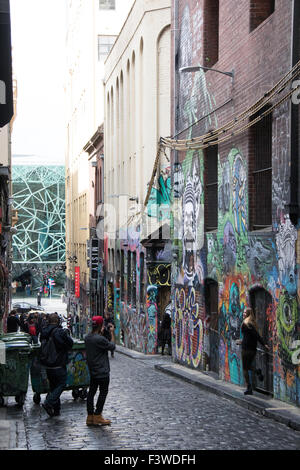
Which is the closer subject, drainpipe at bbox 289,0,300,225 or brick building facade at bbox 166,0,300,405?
drainpipe at bbox 289,0,300,225

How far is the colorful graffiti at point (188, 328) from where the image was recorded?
19.8 meters

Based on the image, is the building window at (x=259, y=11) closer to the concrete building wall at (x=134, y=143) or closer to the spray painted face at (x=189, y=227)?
the spray painted face at (x=189, y=227)

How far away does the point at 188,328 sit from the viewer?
2075 cm

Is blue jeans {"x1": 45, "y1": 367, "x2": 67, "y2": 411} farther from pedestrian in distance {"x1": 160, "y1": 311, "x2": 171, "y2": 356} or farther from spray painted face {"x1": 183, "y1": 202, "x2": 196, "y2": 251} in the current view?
pedestrian in distance {"x1": 160, "y1": 311, "x2": 171, "y2": 356}

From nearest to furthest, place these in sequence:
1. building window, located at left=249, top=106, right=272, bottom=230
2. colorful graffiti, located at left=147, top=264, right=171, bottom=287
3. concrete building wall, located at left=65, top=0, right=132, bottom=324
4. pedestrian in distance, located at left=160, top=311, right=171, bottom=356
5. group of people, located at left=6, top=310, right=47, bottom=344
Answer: building window, located at left=249, top=106, right=272, bottom=230
group of people, located at left=6, top=310, right=47, bottom=344
pedestrian in distance, located at left=160, top=311, right=171, bottom=356
colorful graffiti, located at left=147, top=264, right=171, bottom=287
concrete building wall, located at left=65, top=0, right=132, bottom=324

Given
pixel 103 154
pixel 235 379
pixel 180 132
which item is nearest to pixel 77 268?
pixel 103 154

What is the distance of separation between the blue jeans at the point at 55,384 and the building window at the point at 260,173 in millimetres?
4795

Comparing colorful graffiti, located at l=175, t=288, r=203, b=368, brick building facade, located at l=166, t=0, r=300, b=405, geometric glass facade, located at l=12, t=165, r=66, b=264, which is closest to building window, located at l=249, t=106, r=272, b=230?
brick building facade, located at l=166, t=0, r=300, b=405

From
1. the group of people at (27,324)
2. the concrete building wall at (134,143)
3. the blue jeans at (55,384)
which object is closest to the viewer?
the blue jeans at (55,384)

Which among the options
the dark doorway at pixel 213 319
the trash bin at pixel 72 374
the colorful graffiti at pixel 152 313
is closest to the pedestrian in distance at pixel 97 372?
the trash bin at pixel 72 374

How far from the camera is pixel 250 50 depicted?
51.8ft

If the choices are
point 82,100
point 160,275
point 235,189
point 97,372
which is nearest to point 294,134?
point 235,189

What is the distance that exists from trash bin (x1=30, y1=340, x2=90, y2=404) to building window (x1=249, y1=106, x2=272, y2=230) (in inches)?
158

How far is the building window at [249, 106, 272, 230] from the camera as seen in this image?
15062 millimetres
